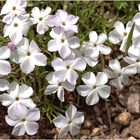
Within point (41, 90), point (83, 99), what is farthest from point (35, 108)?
point (83, 99)

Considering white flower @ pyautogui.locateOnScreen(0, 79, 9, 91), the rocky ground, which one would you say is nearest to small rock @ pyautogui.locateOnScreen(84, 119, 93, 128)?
the rocky ground

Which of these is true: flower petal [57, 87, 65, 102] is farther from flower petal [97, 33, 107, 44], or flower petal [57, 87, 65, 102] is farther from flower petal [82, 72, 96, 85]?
flower petal [97, 33, 107, 44]

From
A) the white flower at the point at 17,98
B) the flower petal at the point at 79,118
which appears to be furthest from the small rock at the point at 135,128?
the white flower at the point at 17,98

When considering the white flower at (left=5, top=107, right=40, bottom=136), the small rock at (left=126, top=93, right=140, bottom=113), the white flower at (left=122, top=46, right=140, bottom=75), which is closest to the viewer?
the white flower at (left=5, top=107, right=40, bottom=136)

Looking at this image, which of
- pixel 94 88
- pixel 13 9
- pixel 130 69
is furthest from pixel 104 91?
pixel 13 9

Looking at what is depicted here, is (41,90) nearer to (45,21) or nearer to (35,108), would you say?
(35,108)

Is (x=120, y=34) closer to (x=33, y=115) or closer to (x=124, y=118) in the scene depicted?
(x=124, y=118)
